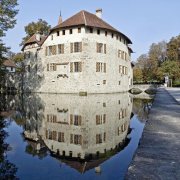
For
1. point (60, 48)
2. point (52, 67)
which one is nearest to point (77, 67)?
point (60, 48)

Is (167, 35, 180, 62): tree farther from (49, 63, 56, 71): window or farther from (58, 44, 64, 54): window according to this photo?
(49, 63, 56, 71): window

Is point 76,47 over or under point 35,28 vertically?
under

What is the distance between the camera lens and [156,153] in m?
6.55

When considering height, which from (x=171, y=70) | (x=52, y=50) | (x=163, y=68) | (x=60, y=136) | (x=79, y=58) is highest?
(x=52, y=50)

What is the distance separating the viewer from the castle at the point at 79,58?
4094 centimetres

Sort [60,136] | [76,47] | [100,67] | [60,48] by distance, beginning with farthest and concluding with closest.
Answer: [60,48] < [100,67] < [76,47] < [60,136]

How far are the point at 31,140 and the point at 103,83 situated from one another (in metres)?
33.0

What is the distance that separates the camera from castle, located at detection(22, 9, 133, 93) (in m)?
40.9

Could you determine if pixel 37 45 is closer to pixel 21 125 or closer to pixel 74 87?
pixel 74 87

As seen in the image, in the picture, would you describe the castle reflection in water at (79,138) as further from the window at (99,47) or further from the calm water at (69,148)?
the window at (99,47)

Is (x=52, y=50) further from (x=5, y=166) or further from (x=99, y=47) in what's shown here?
(x=5, y=166)

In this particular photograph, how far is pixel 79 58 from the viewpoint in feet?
135

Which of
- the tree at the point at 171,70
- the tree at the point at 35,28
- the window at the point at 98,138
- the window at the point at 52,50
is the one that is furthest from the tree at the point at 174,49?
the window at the point at 98,138

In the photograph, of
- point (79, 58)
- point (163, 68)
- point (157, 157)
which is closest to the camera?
point (157, 157)
